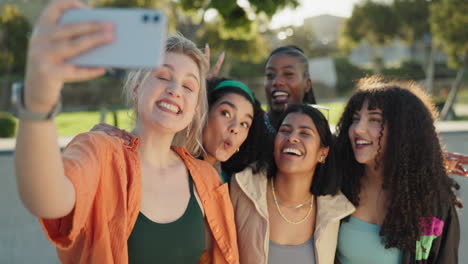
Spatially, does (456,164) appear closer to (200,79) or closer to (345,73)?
(200,79)

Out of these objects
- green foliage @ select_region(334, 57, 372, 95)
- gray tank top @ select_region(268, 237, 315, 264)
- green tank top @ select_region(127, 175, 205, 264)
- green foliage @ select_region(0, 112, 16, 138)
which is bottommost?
green foliage @ select_region(0, 112, 16, 138)

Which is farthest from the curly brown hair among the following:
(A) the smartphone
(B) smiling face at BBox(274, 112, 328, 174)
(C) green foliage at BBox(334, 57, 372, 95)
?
(C) green foliage at BBox(334, 57, 372, 95)

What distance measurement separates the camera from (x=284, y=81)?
421 centimetres

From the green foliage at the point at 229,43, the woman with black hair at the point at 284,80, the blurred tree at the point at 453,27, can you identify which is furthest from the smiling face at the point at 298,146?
the green foliage at the point at 229,43

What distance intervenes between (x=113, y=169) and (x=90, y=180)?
10.0 inches

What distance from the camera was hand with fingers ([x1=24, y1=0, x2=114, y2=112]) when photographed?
1.09 m

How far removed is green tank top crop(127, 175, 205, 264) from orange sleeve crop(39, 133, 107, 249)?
30 cm

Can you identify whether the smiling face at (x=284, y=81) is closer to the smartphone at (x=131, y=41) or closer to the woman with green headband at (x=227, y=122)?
the woman with green headband at (x=227, y=122)

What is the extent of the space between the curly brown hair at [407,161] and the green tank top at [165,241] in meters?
1.29

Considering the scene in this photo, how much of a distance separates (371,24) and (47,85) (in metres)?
27.2

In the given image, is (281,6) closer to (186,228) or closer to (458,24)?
(458,24)

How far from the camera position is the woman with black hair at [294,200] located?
102 inches

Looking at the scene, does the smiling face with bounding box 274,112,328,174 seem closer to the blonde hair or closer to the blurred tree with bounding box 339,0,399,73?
the blonde hair

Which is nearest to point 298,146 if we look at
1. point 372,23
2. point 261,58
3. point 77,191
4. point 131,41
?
point 77,191
